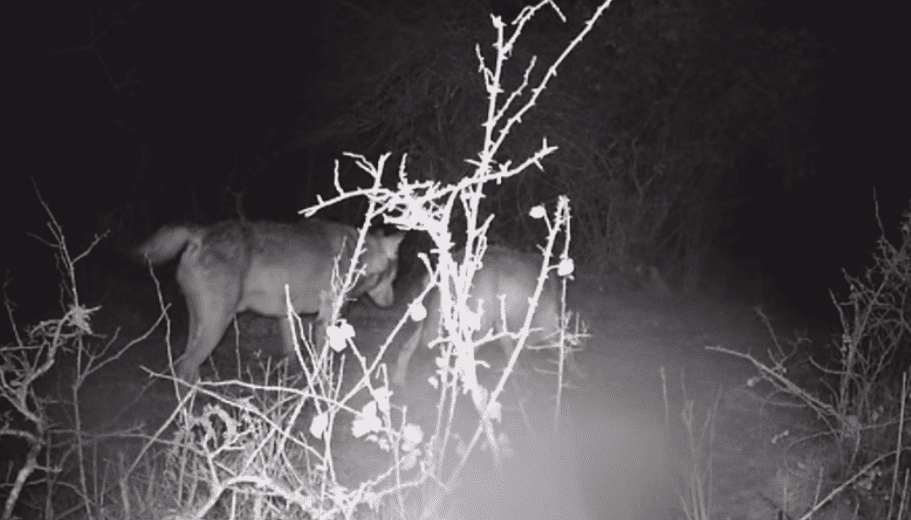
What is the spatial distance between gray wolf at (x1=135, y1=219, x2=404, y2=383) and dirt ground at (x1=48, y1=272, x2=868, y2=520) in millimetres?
636

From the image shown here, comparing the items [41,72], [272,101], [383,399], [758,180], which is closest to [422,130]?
[272,101]

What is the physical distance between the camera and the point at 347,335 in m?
5.32

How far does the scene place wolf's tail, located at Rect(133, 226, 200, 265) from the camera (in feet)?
31.3

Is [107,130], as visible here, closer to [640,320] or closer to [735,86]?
[640,320]

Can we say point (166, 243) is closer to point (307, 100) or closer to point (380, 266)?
point (380, 266)

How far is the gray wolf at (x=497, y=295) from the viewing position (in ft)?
33.7

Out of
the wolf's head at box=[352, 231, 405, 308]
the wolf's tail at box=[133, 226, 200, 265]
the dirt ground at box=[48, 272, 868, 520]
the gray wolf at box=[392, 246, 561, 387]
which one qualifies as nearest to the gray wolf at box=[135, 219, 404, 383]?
the wolf's tail at box=[133, 226, 200, 265]

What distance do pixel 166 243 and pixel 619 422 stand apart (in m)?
3.63

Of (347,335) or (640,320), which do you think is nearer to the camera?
(347,335)

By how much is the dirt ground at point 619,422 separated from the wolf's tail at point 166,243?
1.02 meters

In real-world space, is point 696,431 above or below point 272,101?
below

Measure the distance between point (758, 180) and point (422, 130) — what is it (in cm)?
560

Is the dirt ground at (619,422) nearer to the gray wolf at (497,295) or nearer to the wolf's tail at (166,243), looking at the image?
the gray wolf at (497,295)

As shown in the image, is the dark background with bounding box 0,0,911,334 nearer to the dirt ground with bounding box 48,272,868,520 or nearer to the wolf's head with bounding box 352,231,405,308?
the dirt ground with bounding box 48,272,868,520
